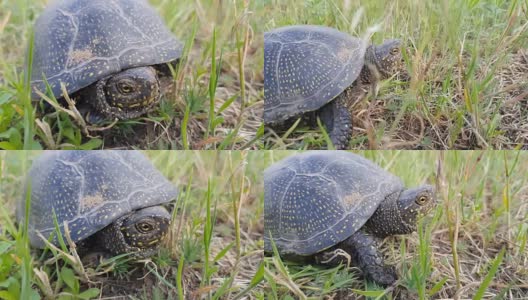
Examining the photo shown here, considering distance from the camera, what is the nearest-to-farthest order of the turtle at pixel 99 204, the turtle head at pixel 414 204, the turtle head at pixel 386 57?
the turtle at pixel 99 204, the turtle head at pixel 414 204, the turtle head at pixel 386 57

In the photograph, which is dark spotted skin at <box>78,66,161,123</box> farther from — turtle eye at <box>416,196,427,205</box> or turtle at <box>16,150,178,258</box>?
turtle eye at <box>416,196,427,205</box>

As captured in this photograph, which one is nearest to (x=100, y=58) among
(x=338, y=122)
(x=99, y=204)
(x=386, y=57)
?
(x=99, y=204)

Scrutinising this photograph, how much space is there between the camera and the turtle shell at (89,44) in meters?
1.64

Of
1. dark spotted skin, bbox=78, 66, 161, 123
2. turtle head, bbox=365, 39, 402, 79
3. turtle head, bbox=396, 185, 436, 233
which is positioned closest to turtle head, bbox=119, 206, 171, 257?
dark spotted skin, bbox=78, 66, 161, 123

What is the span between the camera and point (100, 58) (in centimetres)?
164

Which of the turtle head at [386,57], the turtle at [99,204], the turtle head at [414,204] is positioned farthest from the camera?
the turtle head at [386,57]

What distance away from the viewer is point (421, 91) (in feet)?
5.82

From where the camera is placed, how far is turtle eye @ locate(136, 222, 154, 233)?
5.17ft

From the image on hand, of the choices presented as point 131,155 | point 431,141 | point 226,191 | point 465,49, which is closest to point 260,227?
point 226,191

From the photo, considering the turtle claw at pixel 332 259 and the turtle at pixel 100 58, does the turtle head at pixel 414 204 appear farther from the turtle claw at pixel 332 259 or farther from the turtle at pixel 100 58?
the turtle at pixel 100 58

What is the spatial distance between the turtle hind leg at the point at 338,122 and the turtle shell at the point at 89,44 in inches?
20.5

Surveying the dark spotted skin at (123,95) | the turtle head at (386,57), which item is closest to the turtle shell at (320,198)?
the turtle head at (386,57)

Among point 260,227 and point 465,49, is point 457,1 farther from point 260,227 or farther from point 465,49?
point 260,227

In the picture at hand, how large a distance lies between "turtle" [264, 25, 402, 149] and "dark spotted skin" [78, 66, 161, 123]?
380mm
